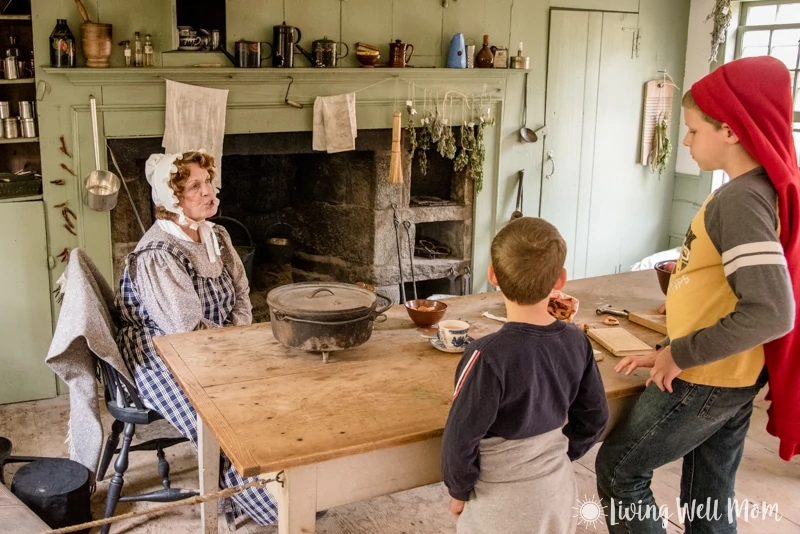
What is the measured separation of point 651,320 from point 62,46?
2.74 metres

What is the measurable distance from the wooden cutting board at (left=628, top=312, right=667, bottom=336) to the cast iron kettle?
7.39 ft

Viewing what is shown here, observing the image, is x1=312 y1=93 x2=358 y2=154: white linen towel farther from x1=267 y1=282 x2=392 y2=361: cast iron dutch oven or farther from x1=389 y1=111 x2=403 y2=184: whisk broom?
x1=267 y1=282 x2=392 y2=361: cast iron dutch oven

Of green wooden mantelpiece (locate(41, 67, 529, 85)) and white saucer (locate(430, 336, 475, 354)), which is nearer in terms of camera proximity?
A: white saucer (locate(430, 336, 475, 354))

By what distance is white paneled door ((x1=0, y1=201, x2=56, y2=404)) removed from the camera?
3.90 meters

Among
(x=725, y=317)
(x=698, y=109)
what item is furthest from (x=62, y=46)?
(x=725, y=317)

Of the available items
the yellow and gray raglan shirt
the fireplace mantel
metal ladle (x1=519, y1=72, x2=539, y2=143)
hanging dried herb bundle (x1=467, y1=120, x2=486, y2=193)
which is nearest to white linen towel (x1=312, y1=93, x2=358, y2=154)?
the fireplace mantel

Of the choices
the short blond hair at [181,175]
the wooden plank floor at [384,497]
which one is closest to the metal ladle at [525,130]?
the wooden plank floor at [384,497]

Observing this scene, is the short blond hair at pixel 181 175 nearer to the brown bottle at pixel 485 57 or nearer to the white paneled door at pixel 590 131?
the brown bottle at pixel 485 57

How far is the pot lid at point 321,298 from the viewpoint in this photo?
7.93ft

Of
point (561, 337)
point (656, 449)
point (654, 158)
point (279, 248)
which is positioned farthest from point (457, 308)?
point (654, 158)

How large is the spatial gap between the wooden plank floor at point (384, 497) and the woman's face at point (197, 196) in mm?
1108

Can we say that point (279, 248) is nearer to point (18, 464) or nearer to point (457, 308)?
point (18, 464)

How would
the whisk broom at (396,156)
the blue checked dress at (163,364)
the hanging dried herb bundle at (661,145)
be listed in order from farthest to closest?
the hanging dried herb bundle at (661,145), the whisk broom at (396,156), the blue checked dress at (163,364)

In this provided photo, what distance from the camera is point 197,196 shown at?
3078 millimetres
